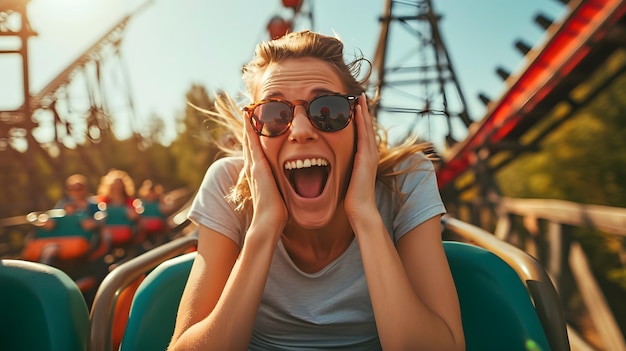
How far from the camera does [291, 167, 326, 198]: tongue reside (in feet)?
4.58

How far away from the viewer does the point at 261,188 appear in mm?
1333

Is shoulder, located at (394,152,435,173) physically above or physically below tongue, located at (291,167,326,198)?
above

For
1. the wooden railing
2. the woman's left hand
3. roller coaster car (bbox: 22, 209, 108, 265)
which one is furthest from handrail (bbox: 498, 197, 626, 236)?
roller coaster car (bbox: 22, 209, 108, 265)

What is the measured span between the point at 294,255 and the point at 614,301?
21.3 ft

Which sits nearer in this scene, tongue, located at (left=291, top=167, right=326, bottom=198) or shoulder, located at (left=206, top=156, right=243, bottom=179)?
tongue, located at (left=291, top=167, right=326, bottom=198)

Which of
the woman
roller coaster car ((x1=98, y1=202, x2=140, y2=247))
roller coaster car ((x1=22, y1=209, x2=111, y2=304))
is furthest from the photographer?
roller coaster car ((x1=98, y1=202, x2=140, y2=247))

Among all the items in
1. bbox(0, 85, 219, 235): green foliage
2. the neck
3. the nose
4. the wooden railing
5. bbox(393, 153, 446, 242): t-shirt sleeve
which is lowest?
the wooden railing

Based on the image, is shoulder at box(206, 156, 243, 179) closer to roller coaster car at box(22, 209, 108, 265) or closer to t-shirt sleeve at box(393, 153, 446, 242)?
t-shirt sleeve at box(393, 153, 446, 242)

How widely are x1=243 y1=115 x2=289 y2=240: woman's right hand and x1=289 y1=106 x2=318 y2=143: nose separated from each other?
0.40 ft

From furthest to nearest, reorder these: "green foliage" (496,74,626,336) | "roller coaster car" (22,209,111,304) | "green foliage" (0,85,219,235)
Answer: "green foliage" (0,85,219,235) < "green foliage" (496,74,626,336) < "roller coaster car" (22,209,111,304)

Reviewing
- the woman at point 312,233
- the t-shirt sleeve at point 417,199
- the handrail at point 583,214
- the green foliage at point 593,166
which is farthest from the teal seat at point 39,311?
the green foliage at point 593,166

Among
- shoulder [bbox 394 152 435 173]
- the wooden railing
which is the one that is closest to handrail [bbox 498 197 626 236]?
the wooden railing

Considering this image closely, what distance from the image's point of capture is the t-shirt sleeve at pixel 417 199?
1.35m

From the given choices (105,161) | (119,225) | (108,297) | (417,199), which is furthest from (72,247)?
(105,161)
